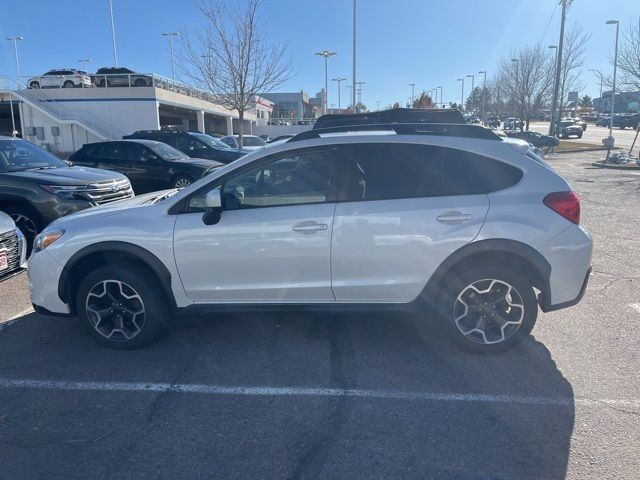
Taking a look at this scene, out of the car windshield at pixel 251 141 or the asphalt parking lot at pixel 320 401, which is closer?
the asphalt parking lot at pixel 320 401

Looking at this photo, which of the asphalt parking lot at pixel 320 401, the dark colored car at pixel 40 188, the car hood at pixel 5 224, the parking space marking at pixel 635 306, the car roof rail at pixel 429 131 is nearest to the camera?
the asphalt parking lot at pixel 320 401

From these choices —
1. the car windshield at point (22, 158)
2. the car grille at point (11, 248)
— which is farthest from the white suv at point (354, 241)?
the car windshield at point (22, 158)

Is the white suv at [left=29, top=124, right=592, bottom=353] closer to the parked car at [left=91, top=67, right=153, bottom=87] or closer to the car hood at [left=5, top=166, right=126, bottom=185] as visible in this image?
the car hood at [left=5, top=166, right=126, bottom=185]

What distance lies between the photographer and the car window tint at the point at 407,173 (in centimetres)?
405

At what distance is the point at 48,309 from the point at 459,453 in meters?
3.43

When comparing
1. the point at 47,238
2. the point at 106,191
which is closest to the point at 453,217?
the point at 47,238

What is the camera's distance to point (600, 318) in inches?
195

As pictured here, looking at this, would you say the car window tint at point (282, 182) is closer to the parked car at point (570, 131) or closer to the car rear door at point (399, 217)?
the car rear door at point (399, 217)

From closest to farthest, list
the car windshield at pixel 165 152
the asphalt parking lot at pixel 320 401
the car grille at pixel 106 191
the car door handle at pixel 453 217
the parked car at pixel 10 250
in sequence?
1. the asphalt parking lot at pixel 320 401
2. the car door handle at pixel 453 217
3. the parked car at pixel 10 250
4. the car grille at pixel 106 191
5. the car windshield at pixel 165 152

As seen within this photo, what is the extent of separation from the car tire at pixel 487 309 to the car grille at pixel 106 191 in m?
5.82

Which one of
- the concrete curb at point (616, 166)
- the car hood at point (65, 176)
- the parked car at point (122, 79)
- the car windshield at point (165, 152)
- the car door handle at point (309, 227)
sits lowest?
the concrete curb at point (616, 166)

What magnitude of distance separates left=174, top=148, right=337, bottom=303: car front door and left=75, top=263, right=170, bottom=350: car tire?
1.04 feet

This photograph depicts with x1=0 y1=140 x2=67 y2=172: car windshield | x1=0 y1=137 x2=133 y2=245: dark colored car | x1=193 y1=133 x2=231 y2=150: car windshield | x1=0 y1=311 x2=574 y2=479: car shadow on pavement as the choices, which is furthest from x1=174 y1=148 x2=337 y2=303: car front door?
x1=193 y1=133 x2=231 y2=150: car windshield

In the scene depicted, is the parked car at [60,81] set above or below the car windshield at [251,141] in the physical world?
above
